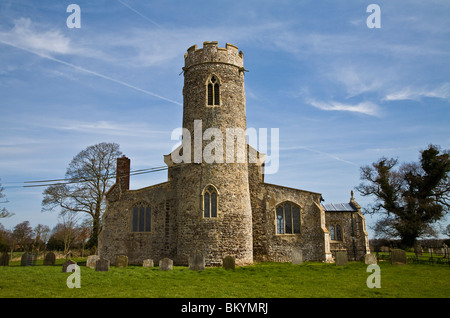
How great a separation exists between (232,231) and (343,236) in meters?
10.3

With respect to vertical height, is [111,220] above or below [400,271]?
above

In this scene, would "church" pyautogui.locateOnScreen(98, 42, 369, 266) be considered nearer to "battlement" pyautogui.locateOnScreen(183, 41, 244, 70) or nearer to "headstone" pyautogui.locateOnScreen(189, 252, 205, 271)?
"battlement" pyautogui.locateOnScreen(183, 41, 244, 70)

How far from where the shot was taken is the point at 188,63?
23.5 meters

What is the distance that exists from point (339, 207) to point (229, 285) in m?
16.7

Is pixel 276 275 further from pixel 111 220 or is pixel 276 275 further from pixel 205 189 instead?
pixel 111 220

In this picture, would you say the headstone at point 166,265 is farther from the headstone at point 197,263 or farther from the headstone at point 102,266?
the headstone at point 102,266

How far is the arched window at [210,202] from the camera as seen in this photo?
67.7 feet

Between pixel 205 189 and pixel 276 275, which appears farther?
pixel 205 189

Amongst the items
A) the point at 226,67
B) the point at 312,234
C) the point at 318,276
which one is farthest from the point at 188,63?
the point at 318,276

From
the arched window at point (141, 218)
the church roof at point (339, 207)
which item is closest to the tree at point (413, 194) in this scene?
the church roof at point (339, 207)

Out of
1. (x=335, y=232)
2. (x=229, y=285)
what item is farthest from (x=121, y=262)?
(x=335, y=232)

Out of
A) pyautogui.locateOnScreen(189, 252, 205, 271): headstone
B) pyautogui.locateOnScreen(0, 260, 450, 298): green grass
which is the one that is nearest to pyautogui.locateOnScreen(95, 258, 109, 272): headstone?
pyautogui.locateOnScreen(0, 260, 450, 298): green grass

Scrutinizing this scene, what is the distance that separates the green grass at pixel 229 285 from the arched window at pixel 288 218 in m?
5.95
